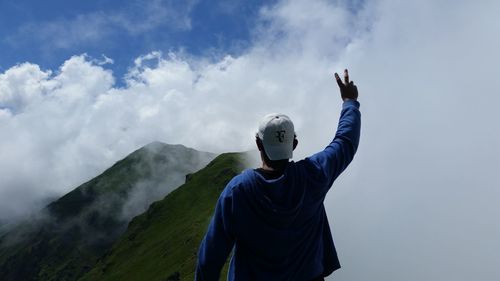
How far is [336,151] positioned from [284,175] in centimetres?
88

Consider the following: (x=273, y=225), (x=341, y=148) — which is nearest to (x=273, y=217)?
(x=273, y=225)

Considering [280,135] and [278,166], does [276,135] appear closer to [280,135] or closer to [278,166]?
[280,135]

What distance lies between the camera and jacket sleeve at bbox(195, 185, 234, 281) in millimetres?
5387

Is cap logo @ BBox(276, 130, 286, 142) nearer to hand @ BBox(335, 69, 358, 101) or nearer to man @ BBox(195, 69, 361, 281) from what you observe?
man @ BBox(195, 69, 361, 281)

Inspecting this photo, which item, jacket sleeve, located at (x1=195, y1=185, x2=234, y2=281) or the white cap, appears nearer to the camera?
jacket sleeve, located at (x1=195, y1=185, x2=234, y2=281)

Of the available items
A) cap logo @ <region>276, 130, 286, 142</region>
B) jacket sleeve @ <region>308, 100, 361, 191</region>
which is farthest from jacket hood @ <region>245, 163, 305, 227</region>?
jacket sleeve @ <region>308, 100, 361, 191</region>

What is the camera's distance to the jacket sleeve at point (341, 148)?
588 cm

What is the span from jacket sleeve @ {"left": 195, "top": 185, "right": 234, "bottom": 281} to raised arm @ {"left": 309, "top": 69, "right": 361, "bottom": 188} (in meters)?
1.13

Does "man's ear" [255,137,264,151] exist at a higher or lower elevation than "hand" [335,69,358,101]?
lower

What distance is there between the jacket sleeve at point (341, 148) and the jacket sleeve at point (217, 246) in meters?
1.12

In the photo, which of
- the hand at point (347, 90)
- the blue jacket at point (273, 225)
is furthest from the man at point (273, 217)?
the hand at point (347, 90)

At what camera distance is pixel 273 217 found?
5.42m

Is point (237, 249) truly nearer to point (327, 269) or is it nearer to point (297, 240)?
point (297, 240)

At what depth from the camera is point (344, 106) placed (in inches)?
253
